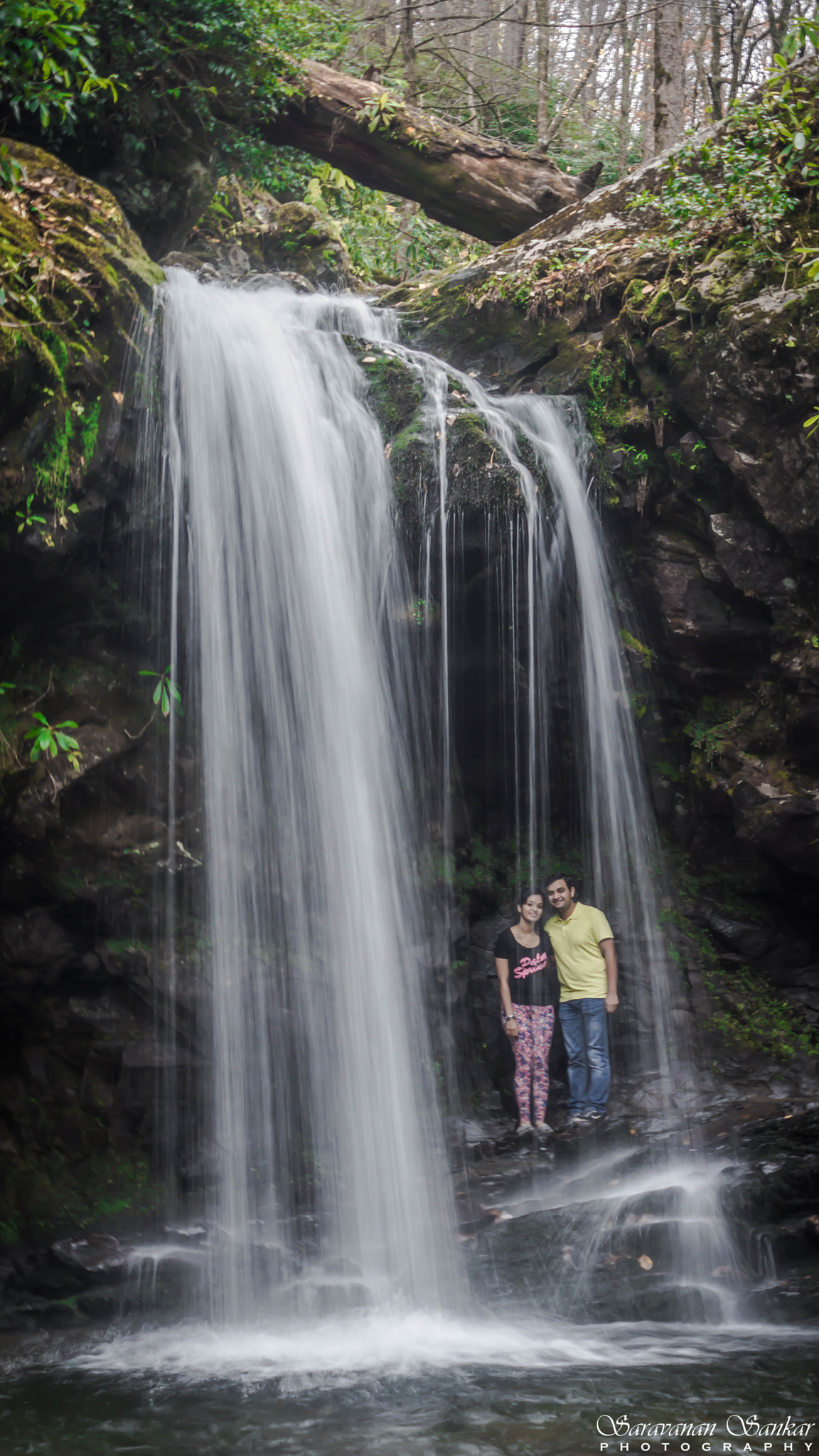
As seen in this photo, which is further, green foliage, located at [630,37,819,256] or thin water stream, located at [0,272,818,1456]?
green foliage, located at [630,37,819,256]

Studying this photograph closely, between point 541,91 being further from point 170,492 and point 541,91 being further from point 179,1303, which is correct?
point 179,1303

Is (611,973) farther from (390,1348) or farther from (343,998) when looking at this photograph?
(390,1348)

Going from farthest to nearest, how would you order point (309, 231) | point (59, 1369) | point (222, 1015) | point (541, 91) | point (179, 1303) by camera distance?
1. point (541, 91)
2. point (309, 231)
3. point (222, 1015)
4. point (179, 1303)
5. point (59, 1369)

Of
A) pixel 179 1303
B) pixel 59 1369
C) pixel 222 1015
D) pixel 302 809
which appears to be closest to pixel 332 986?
pixel 222 1015

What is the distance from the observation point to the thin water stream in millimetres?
4133

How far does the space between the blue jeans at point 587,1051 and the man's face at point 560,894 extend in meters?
0.67

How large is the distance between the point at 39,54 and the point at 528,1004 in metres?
6.74

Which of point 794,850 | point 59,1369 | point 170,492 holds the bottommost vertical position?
point 59,1369

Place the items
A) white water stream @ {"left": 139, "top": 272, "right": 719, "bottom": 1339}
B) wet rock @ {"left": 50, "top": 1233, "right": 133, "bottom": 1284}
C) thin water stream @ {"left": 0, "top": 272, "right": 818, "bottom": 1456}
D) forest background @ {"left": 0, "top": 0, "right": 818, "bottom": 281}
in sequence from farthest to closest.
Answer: forest background @ {"left": 0, "top": 0, "right": 818, "bottom": 281} → white water stream @ {"left": 139, "top": 272, "right": 719, "bottom": 1339} → wet rock @ {"left": 50, "top": 1233, "right": 133, "bottom": 1284} → thin water stream @ {"left": 0, "top": 272, "right": 818, "bottom": 1456}

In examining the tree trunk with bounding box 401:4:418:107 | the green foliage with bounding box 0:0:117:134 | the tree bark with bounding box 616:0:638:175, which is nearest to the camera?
the green foliage with bounding box 0:0:117:134

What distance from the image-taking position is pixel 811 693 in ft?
22.2

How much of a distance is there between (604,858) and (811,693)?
2095 millimetres

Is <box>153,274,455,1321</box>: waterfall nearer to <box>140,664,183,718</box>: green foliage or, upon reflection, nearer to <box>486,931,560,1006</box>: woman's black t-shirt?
<box>140,664,183,718</box>: green foliage

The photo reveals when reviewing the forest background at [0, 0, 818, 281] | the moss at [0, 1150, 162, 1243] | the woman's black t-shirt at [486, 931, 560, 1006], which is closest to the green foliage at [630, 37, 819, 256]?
the forest background at [0, 0, 818, 281]
